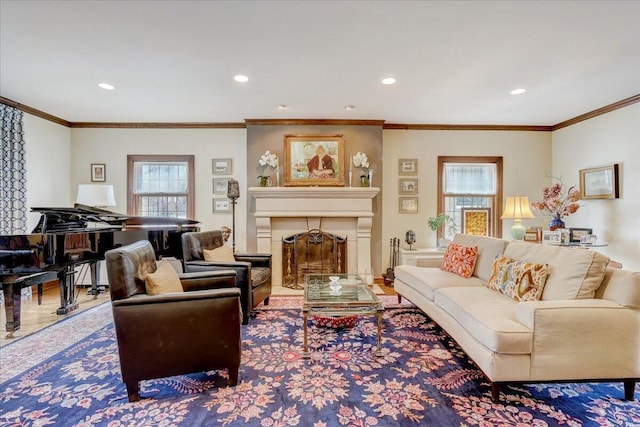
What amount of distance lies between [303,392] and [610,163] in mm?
4864

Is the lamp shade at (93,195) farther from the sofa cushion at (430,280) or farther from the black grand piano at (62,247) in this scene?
the sofa cushion at (430,280)

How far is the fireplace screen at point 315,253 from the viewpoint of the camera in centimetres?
462

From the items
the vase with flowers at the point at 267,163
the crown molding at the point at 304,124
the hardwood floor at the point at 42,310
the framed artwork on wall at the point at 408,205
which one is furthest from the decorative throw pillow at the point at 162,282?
the framed artwork on wall at the point at 408,205

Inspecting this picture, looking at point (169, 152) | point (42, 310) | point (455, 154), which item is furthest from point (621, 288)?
point (169, 152)

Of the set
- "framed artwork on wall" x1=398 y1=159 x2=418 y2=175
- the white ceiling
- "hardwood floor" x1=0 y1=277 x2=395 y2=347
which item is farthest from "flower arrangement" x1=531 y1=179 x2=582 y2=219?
"hardwood floor" x1=0 y1=277 x2=395 y2=347

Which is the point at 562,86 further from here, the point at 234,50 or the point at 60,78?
the point at 60,78

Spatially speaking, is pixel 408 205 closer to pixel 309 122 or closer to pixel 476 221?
pixel 476 221

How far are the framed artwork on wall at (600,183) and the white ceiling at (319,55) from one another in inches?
34.3

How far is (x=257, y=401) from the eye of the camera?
6.13 feet

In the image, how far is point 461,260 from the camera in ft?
10.7

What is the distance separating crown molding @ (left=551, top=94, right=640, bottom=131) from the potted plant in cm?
220

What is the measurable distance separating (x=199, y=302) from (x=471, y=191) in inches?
185

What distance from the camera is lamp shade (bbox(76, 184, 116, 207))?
13.3 feet

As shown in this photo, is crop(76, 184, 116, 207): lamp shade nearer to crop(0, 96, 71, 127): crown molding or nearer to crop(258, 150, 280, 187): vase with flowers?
crop(0, 96, 71, 127): crown molding
